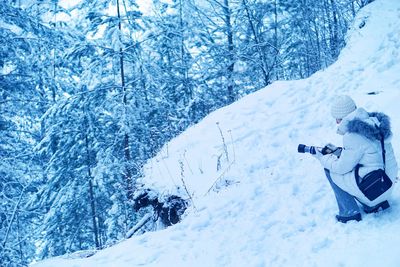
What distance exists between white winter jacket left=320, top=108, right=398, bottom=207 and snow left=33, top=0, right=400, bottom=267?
0.49 meters

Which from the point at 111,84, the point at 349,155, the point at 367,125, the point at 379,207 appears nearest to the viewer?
the point at 367,125

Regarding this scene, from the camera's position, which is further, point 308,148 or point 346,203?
point 308,148

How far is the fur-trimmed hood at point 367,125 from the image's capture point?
3.61 metres

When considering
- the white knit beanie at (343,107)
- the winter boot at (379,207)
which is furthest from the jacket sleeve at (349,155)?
the winter boot at (379,207)

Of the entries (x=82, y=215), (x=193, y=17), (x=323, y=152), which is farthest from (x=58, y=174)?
(x=323, y=152)

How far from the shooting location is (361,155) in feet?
12.1

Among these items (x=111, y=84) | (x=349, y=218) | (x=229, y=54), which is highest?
(x=229, y=54)

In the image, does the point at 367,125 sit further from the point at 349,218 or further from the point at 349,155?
the point at 349,218

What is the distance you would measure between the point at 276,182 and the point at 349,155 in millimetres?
2099

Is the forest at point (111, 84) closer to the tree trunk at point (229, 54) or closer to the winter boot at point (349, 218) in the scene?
the tree trunk at point (229, 54)

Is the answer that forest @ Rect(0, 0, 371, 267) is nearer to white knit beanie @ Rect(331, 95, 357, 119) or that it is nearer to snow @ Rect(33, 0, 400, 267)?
snow @ Rect(33, 0, 400, 267)

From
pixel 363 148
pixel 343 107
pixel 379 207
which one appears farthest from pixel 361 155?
pixel 379 207

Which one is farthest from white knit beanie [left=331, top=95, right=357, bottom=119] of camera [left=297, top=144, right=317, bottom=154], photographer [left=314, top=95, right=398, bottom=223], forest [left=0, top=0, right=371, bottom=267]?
forest [left=0, top=0, right=371, bottom=267]

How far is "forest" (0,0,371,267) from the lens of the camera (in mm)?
9875
